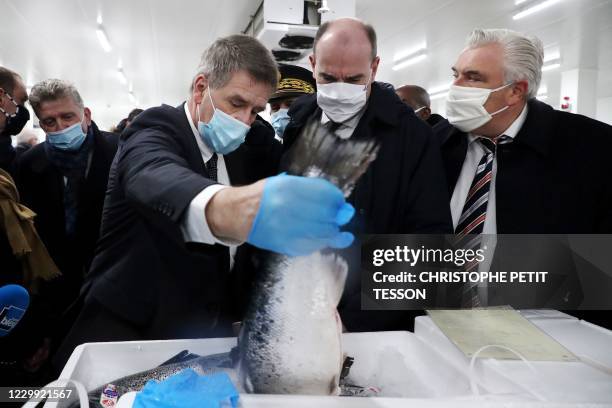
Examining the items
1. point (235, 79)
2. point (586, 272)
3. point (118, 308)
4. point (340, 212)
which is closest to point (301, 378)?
point (340, 212)

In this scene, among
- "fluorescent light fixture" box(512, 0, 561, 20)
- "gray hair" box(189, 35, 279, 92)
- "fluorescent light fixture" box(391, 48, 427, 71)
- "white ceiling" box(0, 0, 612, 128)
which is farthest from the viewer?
"fluorescent light fixture" box(391, 48, 427, 71)

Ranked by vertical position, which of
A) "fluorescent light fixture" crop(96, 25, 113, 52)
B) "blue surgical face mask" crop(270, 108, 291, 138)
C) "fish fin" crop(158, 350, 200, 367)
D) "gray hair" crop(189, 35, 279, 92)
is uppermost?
"fluorescent light fixture" crop(96, 25, 113, 52)

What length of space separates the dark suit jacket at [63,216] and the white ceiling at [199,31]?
4853mm

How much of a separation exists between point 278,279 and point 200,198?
0.57ft

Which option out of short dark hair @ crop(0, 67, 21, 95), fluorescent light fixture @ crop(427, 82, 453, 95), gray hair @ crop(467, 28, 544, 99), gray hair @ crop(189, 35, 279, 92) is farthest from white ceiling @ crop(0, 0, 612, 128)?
gray hair @ crop(189, 35, 279, 92)

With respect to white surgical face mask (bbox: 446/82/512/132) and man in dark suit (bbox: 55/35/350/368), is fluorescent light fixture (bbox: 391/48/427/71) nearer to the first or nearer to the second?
white surgical face mask (bbox: 446/82/512/132)

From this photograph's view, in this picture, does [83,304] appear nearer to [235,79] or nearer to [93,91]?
[235,79]

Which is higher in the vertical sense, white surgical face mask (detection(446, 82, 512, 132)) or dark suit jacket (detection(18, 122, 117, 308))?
white surgical face mask (detection(446, 82, 512, 132))

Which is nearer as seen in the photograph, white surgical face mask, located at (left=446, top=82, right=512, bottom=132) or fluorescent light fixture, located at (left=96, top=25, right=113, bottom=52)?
white surgical face mask, located at (left=446, top=82, right=512, bottom=132)

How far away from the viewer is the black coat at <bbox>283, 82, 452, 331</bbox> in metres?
1.38

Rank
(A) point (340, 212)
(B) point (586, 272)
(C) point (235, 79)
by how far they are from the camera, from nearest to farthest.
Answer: (A) point (340, 212)
(C) point (235, 79)
(B) point (586, 272)

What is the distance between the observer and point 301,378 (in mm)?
717

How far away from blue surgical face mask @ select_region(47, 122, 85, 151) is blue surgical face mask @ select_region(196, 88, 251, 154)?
4.41 feet

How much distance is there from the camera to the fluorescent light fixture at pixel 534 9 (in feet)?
21.0
